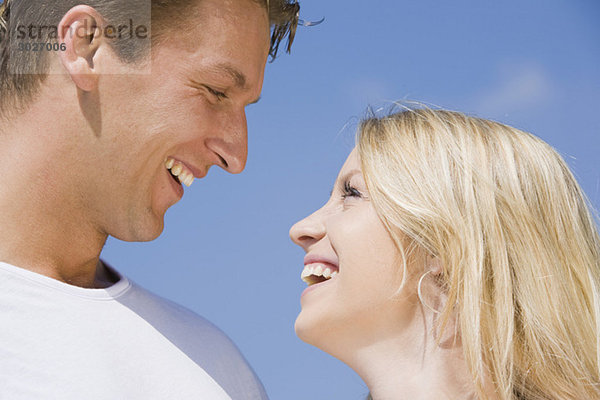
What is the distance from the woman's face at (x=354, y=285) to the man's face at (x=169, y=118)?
475 mm

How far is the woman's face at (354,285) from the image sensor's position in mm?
2025

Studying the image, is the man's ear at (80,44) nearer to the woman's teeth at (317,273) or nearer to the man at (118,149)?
the man at (118,149)

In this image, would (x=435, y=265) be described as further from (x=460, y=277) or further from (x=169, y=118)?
(x=169, y=118)

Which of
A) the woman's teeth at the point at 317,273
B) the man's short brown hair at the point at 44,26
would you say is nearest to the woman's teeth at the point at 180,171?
the man's short brown hair at the point at 44,26

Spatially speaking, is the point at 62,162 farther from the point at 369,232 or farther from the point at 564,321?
the point at 564,321

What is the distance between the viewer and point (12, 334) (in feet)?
5.65

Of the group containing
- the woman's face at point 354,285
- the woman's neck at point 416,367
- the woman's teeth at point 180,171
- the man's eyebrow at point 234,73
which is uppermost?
the man's eyebrow at point 234,73

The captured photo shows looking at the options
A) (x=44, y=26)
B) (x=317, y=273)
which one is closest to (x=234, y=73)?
(x=44, y=26)

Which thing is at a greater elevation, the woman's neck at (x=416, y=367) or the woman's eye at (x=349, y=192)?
the woman's eye at (x=349, y=192)

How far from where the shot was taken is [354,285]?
2.03 metres

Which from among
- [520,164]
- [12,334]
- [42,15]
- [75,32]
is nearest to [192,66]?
[75,32]

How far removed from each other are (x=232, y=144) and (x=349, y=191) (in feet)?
1.51

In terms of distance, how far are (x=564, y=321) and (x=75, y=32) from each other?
185 centimetres

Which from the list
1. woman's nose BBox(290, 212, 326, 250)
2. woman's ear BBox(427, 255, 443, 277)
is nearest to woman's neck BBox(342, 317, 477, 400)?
woman's ear BBox(427, 255, 443, 277)
